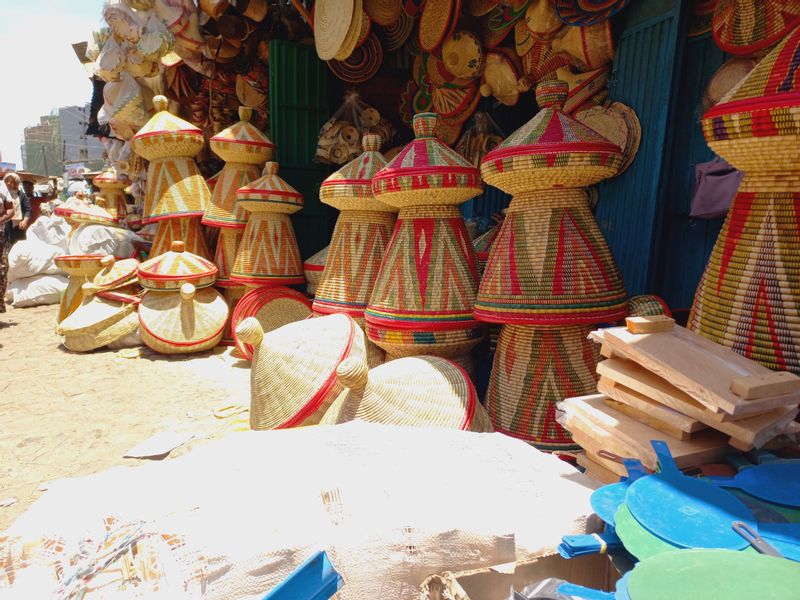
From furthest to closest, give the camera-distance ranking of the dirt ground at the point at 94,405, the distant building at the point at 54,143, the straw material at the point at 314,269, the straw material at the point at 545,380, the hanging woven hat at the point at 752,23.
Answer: the distant building at the point at 54,143 → the straw material at the point at 314,269 → the dirt ground at the point at 94,405 → the straw material at the point at 545,380 → the hanging woven hat at the point at 752,23

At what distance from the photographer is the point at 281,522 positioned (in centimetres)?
102

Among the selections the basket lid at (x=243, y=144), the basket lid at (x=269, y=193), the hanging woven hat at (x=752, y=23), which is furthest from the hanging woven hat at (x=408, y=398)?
the basket lid at (x=243, y=144)

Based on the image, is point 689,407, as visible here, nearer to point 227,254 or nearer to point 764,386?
point 764,386

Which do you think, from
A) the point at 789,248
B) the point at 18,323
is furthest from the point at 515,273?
the point at 18,323

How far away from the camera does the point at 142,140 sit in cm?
545

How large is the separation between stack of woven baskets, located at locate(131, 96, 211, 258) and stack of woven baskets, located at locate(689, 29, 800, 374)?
511 cm

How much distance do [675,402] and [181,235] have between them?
18.0 ft

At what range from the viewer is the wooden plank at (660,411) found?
128 cm

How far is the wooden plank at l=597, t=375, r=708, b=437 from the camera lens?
128 cm

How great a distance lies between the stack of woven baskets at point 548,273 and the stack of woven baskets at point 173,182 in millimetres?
4242

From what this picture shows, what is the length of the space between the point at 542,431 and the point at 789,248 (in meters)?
1.19

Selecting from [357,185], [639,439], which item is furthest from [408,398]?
[357,185]

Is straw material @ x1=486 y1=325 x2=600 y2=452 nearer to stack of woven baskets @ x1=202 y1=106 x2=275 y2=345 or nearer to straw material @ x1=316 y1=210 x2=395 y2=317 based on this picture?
straw material @ x1=316 y1=210 x2=395 y2=317

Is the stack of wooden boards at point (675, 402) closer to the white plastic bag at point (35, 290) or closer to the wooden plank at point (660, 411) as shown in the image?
the wooden plank at point (660, 411)
